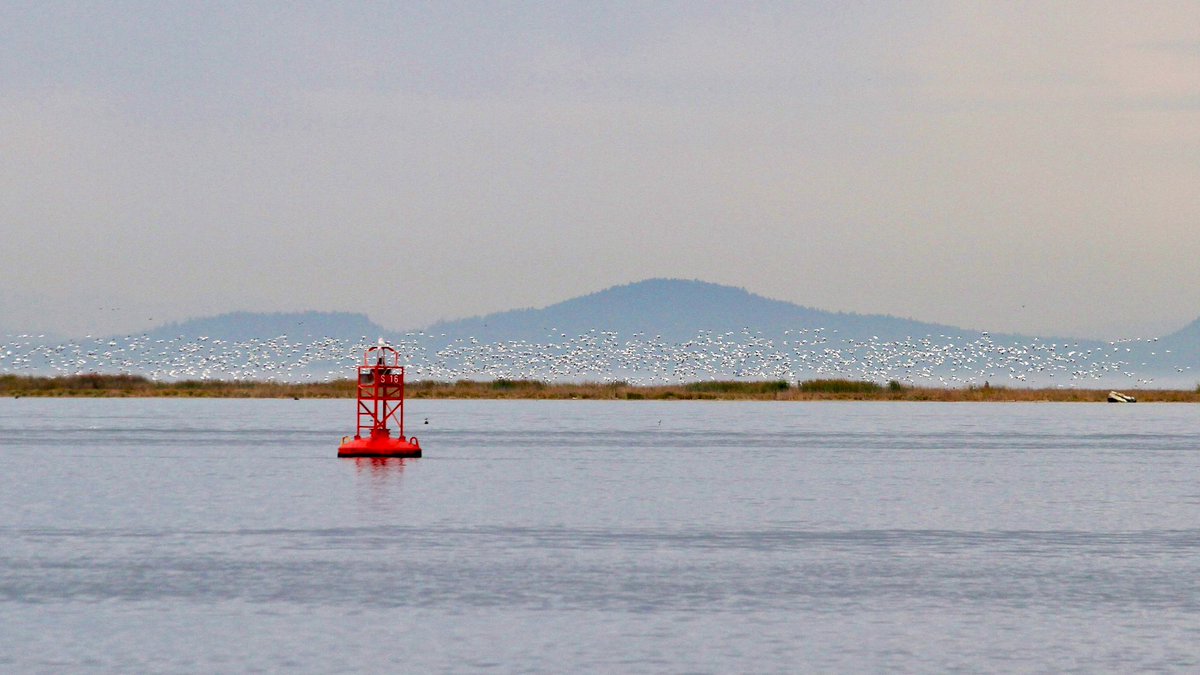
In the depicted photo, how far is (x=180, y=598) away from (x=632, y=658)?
9.58 metres

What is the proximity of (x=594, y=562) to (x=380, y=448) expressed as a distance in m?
33.8

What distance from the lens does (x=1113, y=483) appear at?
63.9m

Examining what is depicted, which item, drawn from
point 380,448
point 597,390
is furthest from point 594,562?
point 597,390

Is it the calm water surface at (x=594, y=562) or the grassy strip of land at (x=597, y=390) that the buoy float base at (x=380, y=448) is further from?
the grassy strip of land at (x=597, y=390)

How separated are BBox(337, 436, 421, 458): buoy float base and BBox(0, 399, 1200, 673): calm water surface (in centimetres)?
95

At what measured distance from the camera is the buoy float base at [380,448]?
68.7 metres

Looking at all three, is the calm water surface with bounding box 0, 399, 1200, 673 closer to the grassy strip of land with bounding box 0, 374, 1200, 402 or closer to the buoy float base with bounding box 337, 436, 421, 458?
the buoy float base with bounding box 337, 436, 421, 458

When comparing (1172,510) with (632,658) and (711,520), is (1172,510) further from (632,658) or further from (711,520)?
(632,658)

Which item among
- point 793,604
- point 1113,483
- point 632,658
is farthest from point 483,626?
point 1113,483

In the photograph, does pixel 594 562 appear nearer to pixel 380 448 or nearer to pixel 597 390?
pixel 380 448

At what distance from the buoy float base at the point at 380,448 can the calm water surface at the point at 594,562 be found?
95cm

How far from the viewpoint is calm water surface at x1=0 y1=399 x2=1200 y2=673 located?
2605 cm

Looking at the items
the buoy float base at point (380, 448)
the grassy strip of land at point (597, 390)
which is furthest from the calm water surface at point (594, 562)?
the grassy strip of land at point (597, 390)

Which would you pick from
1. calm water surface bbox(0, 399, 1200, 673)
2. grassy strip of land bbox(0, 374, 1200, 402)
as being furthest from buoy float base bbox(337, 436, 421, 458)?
grassy strip of land bbox(0, 374, 1200, 402)
